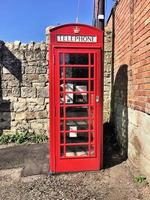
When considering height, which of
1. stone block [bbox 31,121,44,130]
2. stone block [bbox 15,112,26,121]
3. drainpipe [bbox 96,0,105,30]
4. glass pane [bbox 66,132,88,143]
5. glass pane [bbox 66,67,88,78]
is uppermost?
drainpipe [bbox 96,0,105,30]

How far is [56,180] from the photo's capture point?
14.2 feet

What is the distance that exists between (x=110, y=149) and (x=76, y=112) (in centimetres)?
168

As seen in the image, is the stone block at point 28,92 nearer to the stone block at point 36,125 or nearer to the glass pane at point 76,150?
the stone block at point 36,125

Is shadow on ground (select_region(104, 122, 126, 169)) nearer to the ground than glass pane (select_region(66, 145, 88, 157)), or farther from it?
nearer to the ground

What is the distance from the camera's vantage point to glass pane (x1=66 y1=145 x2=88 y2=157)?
4.68 m

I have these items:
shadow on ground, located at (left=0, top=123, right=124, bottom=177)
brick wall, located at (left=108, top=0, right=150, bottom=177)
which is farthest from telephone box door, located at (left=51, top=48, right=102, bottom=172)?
brick wall, located at (left=108, top=0, right=150, bottom=177)

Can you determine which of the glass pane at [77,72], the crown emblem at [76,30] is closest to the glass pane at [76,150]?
the glass pane at [77,72]

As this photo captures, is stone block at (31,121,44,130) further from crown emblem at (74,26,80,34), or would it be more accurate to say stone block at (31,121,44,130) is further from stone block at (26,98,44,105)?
crown emblem at (74,26,80,34)

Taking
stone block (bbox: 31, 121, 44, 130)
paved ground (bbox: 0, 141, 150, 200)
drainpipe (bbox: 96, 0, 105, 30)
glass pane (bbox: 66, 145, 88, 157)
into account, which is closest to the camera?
paved ground (bbox: 0, 141, 150, 200)

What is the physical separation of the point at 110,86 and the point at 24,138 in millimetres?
2547

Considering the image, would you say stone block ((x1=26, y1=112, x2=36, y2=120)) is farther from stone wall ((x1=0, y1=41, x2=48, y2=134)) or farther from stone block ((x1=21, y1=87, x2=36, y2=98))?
stone block ((x1=21, y1=87, x2=36, y2=98))

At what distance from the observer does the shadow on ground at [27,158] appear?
15.9ft

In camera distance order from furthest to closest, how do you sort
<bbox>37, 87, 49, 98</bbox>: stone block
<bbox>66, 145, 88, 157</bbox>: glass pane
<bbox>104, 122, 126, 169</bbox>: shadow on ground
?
<bbox>37, 87, 49, 98</bbox>: stone block, <bbox>104, 122, 126, 169</bbox>: shadow on ground, <bbox>66, 145, 88, 157</bbox>: glass pane

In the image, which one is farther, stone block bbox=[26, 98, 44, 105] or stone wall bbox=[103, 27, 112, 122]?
stone wall bbox=[103, 27, 112, 122]
